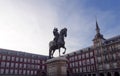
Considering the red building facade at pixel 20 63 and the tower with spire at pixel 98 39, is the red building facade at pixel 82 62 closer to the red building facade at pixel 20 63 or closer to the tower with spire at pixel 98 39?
the tower with spire at pixel 98 39

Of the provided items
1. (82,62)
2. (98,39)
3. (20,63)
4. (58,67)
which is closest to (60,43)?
(58,67)

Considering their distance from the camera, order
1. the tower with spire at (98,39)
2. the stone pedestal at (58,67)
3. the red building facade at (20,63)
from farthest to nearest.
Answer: the red building facade at (20,63) < the tower with spire at (98,39) < the stone pedestal at (58,67)

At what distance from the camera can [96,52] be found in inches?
2335

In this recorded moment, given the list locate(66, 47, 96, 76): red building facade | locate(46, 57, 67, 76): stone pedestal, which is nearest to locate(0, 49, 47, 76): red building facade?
locate(66, 47, 96, 76): red building facade

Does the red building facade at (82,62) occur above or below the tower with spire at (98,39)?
below

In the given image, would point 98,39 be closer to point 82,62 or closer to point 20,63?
point 82,62

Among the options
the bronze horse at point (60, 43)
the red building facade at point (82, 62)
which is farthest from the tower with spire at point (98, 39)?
the bronze horse at point (60, 43)

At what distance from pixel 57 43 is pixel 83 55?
171 feet

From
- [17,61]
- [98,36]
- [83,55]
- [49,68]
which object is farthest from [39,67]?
[49,68]

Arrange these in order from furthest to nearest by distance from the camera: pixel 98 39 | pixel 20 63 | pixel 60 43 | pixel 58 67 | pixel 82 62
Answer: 1. pixel 20 63
2. pixel 82 62
3. pixel 98 39
4. pixel 60 43
5. pixel 58 67

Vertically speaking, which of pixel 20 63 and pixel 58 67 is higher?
pixel 20 63

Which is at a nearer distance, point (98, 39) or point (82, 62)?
point (98, 39)

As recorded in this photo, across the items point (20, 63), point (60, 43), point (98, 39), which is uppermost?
point (98, 39)

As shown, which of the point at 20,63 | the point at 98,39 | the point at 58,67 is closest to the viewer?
the point at 58,67
